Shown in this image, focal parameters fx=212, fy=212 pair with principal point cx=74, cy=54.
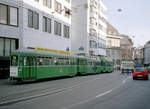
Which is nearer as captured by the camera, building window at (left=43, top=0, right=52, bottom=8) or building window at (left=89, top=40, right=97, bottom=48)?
building window at (left=43, top=0, right=52, bottom=8)

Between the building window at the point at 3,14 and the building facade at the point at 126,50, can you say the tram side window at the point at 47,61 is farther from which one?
the building facade at the point at 126,50

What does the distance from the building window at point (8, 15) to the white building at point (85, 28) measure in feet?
99.8

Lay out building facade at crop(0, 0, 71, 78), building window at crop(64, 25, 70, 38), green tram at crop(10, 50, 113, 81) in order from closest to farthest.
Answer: green tram at crop(10, 50, 113, 81) < building facade at crop(0, 0, 71, 78) < building window at crop(64, 25, 70, 38)

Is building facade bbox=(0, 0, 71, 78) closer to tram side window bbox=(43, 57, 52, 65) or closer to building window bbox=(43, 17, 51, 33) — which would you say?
building window bbox=(43, 17, 51, 33)

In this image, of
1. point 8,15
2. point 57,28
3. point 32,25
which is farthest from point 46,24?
point 8,15

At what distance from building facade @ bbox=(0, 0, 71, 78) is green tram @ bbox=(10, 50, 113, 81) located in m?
5.61

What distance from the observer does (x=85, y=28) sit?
58219 mm

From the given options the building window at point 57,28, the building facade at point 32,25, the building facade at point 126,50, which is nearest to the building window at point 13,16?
the building facade at point 32,25

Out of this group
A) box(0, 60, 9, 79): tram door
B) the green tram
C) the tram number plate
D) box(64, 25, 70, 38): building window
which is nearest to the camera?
the tram number plate

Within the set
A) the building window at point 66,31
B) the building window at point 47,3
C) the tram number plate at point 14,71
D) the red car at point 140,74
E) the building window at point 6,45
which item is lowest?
the red car at point 140,74

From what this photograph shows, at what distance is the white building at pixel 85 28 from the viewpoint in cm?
5838

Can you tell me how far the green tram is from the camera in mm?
19047

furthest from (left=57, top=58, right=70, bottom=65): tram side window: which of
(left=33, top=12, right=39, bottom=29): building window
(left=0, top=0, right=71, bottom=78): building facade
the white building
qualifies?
the white building

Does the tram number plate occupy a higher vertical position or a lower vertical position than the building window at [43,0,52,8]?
lower
